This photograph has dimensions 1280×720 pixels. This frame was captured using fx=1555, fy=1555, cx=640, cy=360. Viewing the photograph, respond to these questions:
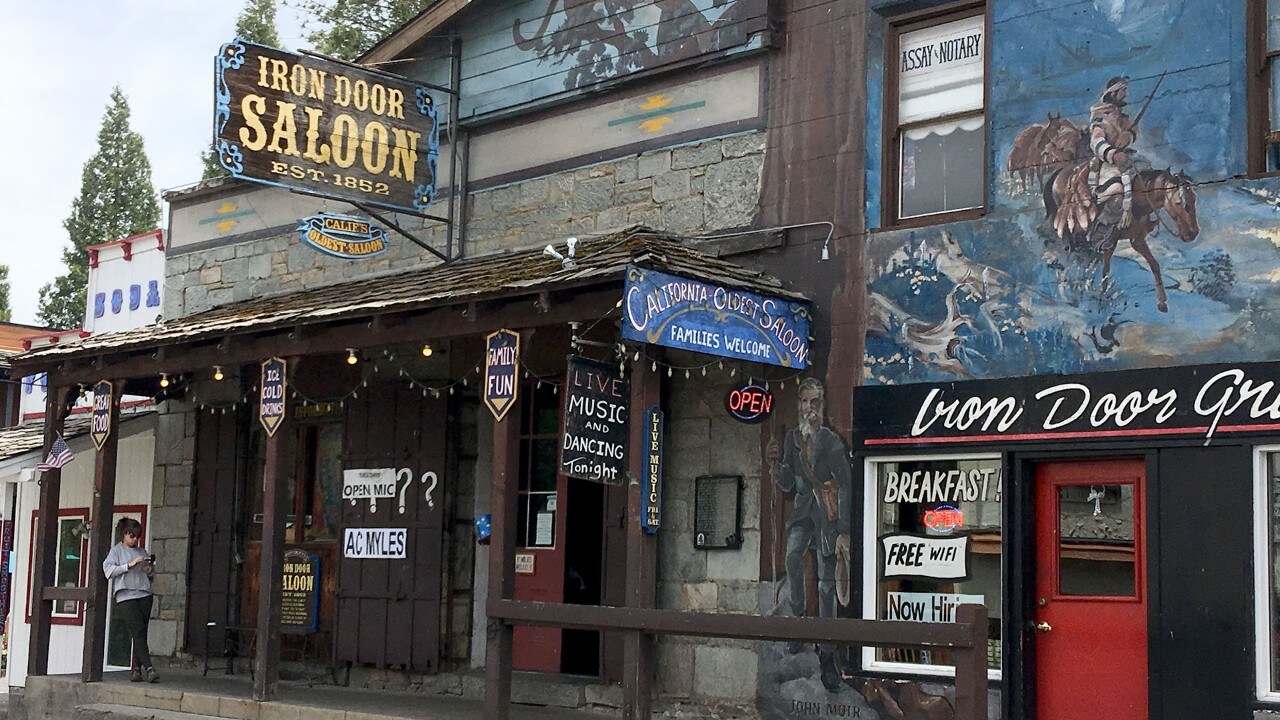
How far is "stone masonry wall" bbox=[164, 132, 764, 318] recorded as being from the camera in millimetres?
11406

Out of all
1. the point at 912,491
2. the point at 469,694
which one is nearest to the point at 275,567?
the point at 469,694

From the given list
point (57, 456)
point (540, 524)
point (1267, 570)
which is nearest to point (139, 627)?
point (57, 456)

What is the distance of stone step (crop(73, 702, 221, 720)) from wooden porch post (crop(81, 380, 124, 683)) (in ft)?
0.90

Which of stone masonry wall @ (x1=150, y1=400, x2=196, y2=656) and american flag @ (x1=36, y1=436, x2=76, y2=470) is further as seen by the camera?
stone masonry wall @ (x1=150, y1=400, x2=196, y2=656)

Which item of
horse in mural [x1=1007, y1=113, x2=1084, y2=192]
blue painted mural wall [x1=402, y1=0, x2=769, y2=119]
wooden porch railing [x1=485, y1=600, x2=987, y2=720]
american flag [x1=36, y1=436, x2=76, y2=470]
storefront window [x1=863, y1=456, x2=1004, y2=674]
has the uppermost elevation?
blue painted mural wall [x1=402, y1=0, x2=769, y2=119]

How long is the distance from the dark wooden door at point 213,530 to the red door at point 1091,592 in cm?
859

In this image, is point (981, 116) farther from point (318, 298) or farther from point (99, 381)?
point (99, 381)

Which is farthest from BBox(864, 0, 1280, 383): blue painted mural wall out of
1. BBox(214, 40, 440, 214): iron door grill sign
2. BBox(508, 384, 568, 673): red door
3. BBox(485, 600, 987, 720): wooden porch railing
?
BBox(214, 40, 440, 214): iron door grill sign

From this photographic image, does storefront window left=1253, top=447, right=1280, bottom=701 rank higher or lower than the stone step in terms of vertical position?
higher

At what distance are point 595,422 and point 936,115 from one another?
A: 3064 millimetres

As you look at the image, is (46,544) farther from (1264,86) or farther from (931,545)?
(1264,86)

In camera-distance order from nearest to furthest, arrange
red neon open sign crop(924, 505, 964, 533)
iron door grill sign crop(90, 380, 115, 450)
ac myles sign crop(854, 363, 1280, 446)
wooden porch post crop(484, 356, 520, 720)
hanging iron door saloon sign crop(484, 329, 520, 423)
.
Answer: ac myles sign crop(854, 363, 1280, 446) → red neon open sign crop(924, 505, 964, 533) → wooden porch post crop(484, 356, 520, 720) → hanging iron door saloon sign crop(484, 329, 520, 423) → iron door grill sign crop(90, 380, 115, 450)

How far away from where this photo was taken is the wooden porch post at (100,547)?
1365 cm

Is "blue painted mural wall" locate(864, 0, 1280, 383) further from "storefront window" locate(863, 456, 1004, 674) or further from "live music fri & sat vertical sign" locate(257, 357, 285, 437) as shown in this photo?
"live music fri & sat vertical sign" locate(257, 357, 285, 437)
